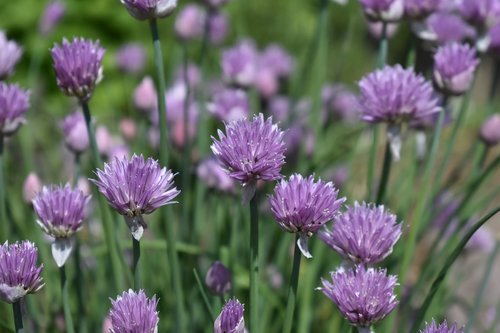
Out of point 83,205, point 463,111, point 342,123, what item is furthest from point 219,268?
point 342,123

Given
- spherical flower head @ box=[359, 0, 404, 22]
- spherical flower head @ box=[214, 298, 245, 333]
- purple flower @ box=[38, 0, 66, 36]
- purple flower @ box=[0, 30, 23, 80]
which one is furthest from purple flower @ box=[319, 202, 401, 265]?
purple flower @ box=[38, 0, 66, 36]

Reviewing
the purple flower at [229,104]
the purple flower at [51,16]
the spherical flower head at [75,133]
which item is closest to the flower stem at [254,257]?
the spherical flower head at [75,133]

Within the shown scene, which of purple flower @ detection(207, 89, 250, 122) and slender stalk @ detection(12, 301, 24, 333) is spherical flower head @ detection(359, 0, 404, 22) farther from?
slender stalk @ detection(12, 301, 24, 333)

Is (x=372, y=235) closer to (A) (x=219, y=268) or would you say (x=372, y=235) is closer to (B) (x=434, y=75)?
(A) (x=219, y=268)

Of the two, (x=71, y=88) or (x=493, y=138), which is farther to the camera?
(x=493, y=138)

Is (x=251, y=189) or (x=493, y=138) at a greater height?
(x=251, y=189)

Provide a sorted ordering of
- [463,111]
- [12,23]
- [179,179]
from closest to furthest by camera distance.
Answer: [463,111], [179,179], [12,23]

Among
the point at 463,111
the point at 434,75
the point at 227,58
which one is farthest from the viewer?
the point at 227,58
